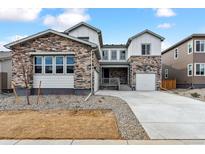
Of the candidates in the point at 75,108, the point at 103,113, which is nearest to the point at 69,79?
the point at 75,108

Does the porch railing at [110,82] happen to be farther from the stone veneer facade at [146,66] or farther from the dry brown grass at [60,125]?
the dry brown grass at [60,125]

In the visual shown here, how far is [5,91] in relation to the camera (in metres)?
22.8

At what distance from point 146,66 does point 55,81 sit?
13160mm

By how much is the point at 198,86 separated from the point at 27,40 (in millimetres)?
20036

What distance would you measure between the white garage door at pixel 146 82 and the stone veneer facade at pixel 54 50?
11.0 metres

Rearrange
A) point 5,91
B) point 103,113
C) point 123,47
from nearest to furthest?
point 103,113 → point 5,91 → point 123,47

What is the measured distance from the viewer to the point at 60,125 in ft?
25.9

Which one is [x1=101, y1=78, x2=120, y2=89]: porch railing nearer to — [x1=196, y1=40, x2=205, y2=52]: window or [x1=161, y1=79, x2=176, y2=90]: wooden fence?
[x1=161, y1=79, x2=176, y2=90]: wooden fence

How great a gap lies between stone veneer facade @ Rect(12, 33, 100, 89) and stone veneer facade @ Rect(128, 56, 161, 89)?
35.2 ft

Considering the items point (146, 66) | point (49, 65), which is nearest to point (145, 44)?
point (146, 66)

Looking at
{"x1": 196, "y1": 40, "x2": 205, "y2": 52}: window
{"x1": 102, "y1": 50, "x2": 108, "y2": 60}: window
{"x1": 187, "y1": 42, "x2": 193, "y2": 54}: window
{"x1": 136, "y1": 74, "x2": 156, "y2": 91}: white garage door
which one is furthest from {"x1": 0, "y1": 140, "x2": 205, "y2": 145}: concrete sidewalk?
{"x1": 102, "y1": 50, "x2": 108, "y2": 60}: window

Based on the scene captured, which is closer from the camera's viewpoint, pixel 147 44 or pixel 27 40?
pixel 27 40

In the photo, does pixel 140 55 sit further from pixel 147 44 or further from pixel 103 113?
pixel 103 113

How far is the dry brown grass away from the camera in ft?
21.9
